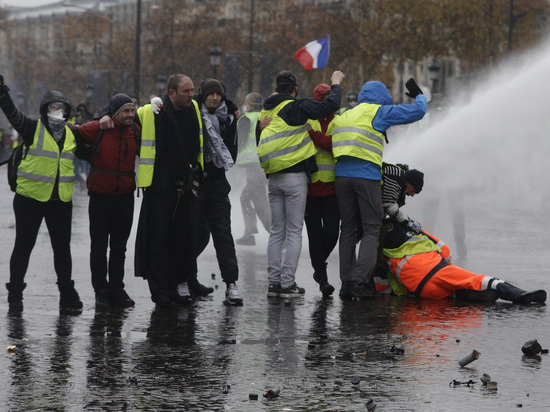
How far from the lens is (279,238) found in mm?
9148

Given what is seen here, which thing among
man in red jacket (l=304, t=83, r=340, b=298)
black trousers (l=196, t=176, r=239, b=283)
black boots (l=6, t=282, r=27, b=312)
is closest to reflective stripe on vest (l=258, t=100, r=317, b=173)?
man in red jacket (l=304, t=83, r=340, b=298)

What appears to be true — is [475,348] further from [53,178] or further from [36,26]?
[36,26]

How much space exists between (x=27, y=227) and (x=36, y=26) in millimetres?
145389

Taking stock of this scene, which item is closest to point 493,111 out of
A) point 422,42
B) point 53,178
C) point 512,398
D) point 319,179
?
point 319,179

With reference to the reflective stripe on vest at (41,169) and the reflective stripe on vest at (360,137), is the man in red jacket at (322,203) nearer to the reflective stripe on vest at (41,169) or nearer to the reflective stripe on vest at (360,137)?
the reflective stripe on vest at (360,137)

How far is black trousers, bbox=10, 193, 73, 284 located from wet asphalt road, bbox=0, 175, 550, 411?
317mm

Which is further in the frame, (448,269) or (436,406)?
(448,269)

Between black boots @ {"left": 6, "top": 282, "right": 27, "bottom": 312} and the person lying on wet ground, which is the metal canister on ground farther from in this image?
black boots @ {"left": 6, "top": 282, "right": 27, "bottom": 312}

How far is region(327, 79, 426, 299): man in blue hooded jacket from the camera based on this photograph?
8742mm

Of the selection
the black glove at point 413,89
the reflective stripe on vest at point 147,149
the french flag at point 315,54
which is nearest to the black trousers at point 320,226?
the black glove at point 413,89

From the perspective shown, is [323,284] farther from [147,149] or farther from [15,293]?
[15,293]

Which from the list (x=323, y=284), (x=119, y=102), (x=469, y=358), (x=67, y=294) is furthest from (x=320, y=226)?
(x=469, y=358)

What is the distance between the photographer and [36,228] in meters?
8.38

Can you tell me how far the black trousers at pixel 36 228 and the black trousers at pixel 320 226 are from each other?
2.12 meters
